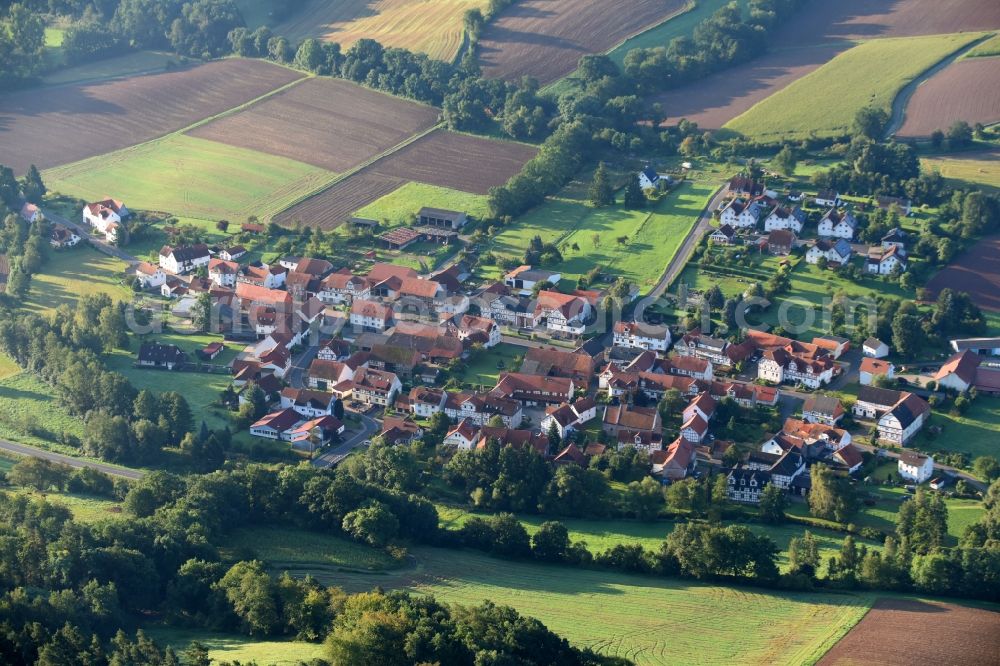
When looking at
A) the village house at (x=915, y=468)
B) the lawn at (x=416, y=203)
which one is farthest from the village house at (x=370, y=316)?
the village house at (x=915, y=468)

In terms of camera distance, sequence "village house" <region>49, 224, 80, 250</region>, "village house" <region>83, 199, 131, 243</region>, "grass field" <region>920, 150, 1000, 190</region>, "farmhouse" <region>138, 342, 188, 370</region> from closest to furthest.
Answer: "farmhouse" <region>138, 342, 188, 370</region>, "village house" <region>49, 224, 80, 250</region>, "village house" <region>83, 199, 131, 243</region>, "grass field" <region>920, 150, 1000, 190</region>

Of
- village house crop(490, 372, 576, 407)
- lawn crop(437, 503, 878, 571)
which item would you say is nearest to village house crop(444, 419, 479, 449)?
village house crop(490, 372, 576, 407)

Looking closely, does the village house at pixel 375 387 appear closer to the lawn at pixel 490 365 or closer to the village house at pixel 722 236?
the lawn at pixel 490 365

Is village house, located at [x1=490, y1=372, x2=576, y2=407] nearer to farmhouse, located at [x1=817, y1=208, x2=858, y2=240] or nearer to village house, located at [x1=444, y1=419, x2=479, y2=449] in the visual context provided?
village house, located at [x1=444, y1=419, x2=479, y2=449]

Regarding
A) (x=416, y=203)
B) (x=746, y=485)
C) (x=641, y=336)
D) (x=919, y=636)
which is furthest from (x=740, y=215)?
(x=919, y=636)

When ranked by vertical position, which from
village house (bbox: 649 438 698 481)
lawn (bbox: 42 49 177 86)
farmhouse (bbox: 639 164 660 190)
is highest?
lawn (bbox: 42 49 177 86)

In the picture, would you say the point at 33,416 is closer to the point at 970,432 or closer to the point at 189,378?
the point at 189,378
